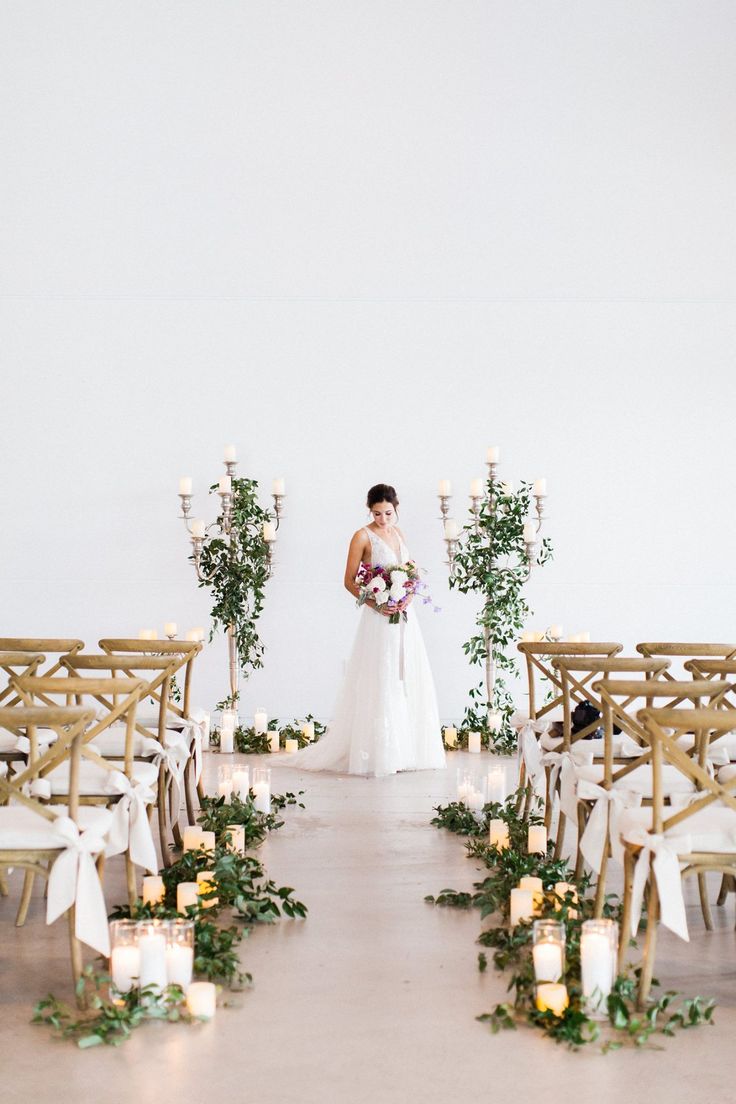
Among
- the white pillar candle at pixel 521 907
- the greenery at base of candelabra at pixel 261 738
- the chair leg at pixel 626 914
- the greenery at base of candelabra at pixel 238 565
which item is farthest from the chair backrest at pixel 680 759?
the greenery at base of candelabra at pixel 238 565

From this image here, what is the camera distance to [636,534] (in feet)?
30.7

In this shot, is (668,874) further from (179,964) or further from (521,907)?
(179,964)

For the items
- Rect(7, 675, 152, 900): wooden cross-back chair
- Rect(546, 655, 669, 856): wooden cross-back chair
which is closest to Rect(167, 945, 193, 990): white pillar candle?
Rect(7, 675, 152, 900): wooden cross-back chair

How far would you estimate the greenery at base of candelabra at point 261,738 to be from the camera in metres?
7.98

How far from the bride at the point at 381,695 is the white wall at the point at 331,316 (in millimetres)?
2055

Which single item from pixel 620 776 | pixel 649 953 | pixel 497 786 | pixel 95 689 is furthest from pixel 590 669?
pixel 95 689

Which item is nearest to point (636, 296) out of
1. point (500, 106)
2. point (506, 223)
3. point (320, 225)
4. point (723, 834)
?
point (506, 223)

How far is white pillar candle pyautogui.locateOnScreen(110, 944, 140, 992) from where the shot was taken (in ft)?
9.90

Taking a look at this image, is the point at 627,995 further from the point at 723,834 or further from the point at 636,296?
the point at 636,296

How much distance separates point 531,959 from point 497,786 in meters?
2.11

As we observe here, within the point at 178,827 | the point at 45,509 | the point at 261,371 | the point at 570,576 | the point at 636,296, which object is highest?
the point at 636,296

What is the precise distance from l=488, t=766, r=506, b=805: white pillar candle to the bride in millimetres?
1491

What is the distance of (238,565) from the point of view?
8289 mm

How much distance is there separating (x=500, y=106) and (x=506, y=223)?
1.03 metres
